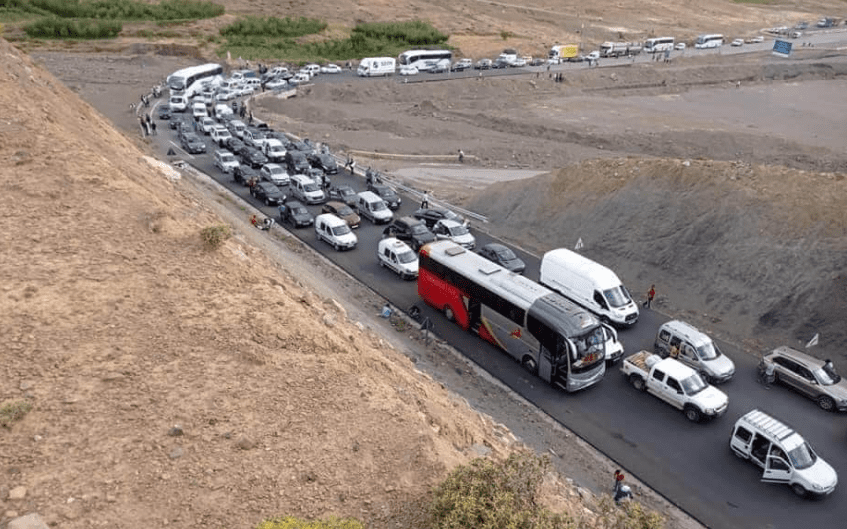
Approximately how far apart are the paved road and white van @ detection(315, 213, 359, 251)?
28.0 feet

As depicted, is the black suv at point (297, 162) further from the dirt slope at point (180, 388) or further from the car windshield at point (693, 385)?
the car windshield at point (693, 385)

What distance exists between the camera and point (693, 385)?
22.1 metres

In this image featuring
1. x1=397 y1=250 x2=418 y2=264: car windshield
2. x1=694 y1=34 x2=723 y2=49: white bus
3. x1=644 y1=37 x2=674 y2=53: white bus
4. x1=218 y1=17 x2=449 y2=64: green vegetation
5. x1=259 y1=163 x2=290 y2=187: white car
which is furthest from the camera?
x1=694 y1=34 x2=723 y2=49: white bus

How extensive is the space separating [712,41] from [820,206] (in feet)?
296

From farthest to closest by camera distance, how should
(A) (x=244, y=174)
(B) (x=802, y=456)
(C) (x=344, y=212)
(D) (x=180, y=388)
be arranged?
(A) (x=244, y=174), (C) (x=344, y=212), (B) (x=802, y=456), (D) (x=180, y=388)

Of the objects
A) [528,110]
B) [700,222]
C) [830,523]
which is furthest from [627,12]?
[830,523]

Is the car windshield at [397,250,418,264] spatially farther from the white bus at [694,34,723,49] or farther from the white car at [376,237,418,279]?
the white bus at [694,34,723,49]

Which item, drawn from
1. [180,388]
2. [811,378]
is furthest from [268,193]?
[811,378]

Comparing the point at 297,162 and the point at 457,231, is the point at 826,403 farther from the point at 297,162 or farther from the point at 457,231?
the point at 297,162

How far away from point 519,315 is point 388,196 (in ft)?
65.5

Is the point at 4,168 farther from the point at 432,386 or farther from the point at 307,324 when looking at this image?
the point at 432,386

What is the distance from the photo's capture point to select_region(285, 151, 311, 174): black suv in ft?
156

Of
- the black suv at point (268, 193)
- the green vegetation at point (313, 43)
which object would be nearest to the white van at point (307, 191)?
the black suv at point (268, 193)

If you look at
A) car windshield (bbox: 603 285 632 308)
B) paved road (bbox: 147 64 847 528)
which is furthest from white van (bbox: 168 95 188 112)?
car windshield (bbox: 603 285 632 308)
